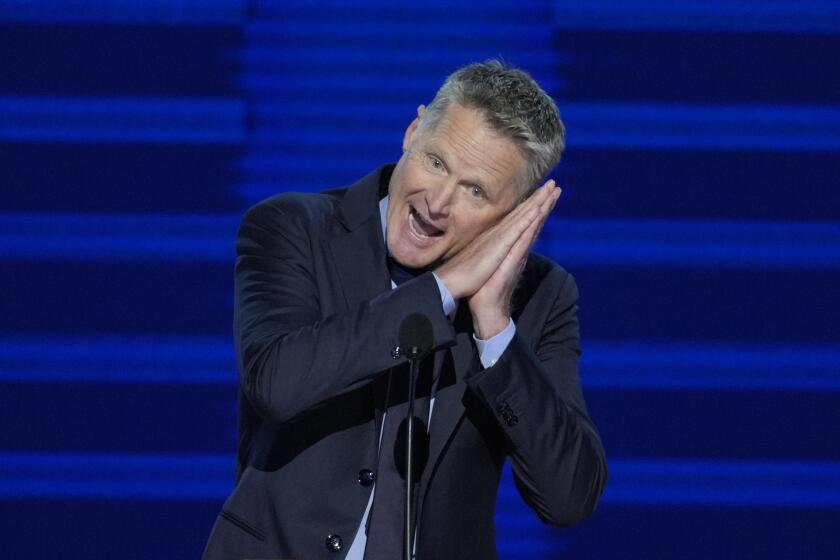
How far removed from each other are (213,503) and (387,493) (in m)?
1.39

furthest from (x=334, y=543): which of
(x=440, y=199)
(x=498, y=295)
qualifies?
(x=440, y=199)

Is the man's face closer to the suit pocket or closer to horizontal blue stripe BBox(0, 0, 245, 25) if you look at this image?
the suit pocket

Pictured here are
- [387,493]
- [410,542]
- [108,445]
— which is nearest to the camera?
[410,542]

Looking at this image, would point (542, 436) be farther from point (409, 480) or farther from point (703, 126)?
point (703, 126)

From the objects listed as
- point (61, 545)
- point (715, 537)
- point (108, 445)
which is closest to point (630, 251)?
point (715, 537)

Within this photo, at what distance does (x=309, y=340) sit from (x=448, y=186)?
0.38m

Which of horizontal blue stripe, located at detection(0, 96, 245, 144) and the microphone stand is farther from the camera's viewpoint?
horizontal blue stripe, located at detection(0, 96, 245, 144)

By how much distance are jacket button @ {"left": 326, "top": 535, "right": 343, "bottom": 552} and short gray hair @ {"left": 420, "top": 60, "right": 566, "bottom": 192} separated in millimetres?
680

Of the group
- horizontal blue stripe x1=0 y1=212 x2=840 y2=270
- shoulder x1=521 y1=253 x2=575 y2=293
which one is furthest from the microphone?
horizontal blue stripe x1=0 y1=212 x2=840 y2=270

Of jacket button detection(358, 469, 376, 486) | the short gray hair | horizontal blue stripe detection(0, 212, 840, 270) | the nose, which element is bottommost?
jacket button detection(358, 469, 376, 486)

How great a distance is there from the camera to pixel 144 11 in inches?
124

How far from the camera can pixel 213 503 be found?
10.4 feet

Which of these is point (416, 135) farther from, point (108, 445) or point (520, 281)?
point (108, 445)

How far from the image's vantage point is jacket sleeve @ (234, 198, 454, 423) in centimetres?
183
